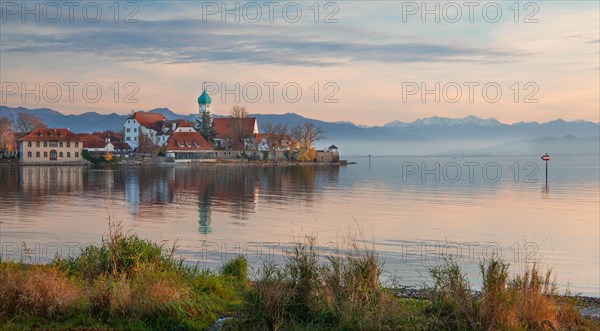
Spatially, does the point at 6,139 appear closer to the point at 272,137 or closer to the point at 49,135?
the point at 49,135

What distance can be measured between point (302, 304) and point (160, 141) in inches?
5396

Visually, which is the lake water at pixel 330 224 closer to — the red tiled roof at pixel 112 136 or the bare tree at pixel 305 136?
the bare tree at pixel 305 136

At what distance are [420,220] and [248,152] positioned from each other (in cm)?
10462

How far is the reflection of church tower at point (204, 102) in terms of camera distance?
504 ft

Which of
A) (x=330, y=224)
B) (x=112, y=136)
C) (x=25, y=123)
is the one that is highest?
(x=25, y=123)

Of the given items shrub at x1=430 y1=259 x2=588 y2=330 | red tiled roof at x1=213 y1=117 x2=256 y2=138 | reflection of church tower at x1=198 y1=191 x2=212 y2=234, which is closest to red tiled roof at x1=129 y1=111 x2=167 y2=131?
red tiled roof at x1=213 y1=117 x2=256 y2=138

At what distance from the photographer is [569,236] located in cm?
2822

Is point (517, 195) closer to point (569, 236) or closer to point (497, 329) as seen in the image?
point (569, 236)

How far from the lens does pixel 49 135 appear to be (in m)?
121

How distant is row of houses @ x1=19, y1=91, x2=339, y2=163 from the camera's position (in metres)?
121

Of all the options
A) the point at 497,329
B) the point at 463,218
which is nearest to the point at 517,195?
the point at 463,218

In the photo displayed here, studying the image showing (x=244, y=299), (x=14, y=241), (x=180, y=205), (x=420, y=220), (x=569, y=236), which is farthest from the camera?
(x=180, y=205)

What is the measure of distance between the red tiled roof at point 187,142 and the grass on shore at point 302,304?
395 ft

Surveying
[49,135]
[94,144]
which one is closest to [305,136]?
[94,144]
